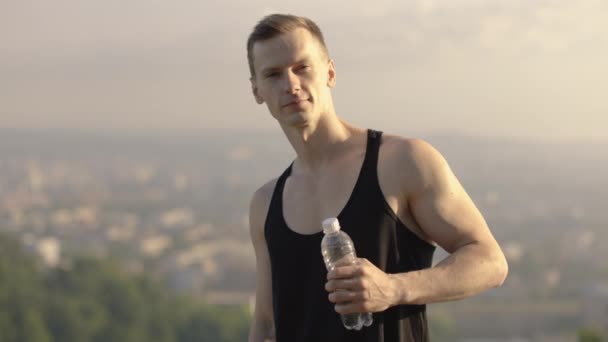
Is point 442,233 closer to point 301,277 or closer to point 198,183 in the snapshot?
point 301,277

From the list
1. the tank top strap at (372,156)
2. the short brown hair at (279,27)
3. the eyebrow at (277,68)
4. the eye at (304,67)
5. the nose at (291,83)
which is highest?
the short brown hair at (279,27)

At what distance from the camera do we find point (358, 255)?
2660 mm

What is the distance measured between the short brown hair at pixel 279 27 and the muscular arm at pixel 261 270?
414mm

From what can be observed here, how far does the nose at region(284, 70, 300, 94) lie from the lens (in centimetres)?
274

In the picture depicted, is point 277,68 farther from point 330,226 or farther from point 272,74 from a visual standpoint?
point 330,226

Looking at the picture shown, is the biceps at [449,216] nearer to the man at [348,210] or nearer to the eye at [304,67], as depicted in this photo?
the man at [348,210]

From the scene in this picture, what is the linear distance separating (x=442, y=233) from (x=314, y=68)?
1.67 feet

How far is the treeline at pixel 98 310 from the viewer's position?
52219mm

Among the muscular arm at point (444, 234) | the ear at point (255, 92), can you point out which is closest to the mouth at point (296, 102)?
the ear at point (255, 92)

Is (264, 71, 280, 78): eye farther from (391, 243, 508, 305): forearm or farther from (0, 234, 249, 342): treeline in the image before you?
(0, 234, 249, 342): treeline

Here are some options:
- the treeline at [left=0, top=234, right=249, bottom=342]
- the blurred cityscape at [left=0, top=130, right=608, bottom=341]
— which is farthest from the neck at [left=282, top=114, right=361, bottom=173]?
the treeline at [left=0, top=234, right=249, bottom=342]

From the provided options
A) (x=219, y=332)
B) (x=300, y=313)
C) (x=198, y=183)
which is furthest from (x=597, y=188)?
(x=300, y=313)

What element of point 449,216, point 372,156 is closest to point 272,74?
point 372,156

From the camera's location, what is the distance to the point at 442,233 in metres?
2.71
